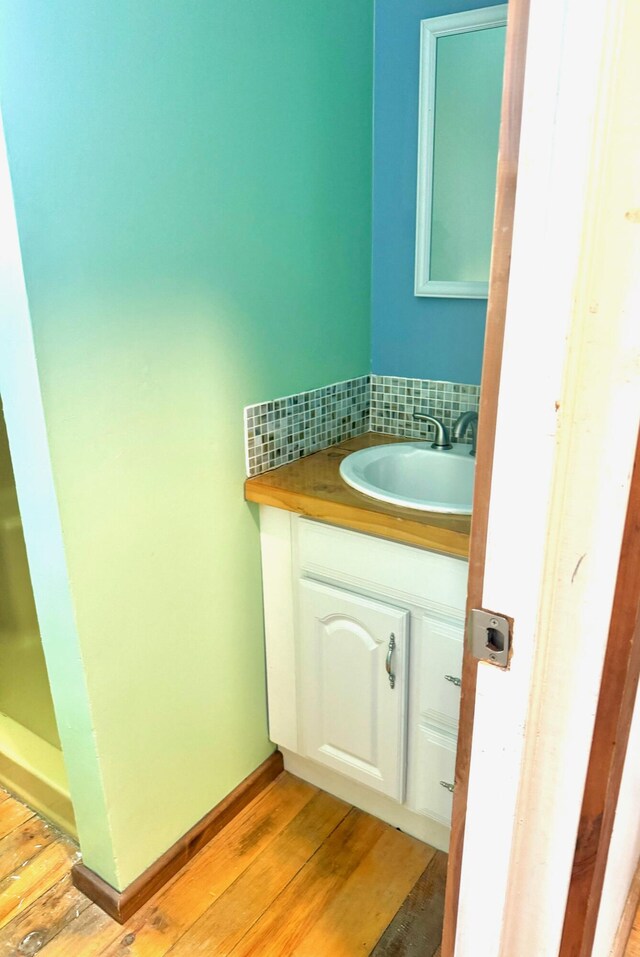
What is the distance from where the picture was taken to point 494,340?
2.02 feet

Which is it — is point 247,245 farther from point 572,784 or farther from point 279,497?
point 572,784

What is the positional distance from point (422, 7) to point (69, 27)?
35.3 inches

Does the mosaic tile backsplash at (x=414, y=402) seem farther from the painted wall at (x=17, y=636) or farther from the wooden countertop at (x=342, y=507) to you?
the painted wall at (x=17, y=636)

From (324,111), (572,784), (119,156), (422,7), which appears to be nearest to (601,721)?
(572,784)

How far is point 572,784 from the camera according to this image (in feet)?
2.45

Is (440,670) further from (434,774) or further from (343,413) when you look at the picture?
(343,413)

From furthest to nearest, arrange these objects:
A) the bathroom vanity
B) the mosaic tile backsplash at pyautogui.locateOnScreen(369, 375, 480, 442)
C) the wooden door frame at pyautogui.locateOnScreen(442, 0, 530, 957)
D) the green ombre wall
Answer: the mosaic tile backsplash at pyautogui.locateOnScreen(369, 375, 480, 442), the bathroom vanity, the green ombre wall, the wooden door frame at pyautogui.locateOnScreen(442, 0, 530, 957)

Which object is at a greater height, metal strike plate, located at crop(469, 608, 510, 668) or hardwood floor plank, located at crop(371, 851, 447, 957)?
metal strike plate, located at crop(469, 608, 510, 668)

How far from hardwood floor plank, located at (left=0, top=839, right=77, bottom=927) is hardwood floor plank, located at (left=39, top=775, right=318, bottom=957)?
127 mm

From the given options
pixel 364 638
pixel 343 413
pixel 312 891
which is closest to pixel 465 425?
pixel 343 413

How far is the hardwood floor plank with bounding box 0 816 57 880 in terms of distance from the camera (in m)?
1.52

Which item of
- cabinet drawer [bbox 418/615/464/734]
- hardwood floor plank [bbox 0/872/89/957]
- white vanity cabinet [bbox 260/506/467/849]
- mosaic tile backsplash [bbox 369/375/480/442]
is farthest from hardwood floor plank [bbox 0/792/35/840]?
mosaic tile backsplash [bbox 369/375/480/442]

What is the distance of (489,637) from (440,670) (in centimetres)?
69

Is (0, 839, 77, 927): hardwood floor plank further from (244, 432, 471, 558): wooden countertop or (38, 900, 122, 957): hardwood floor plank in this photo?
(244, 432, 471, 558): wooden countertop
